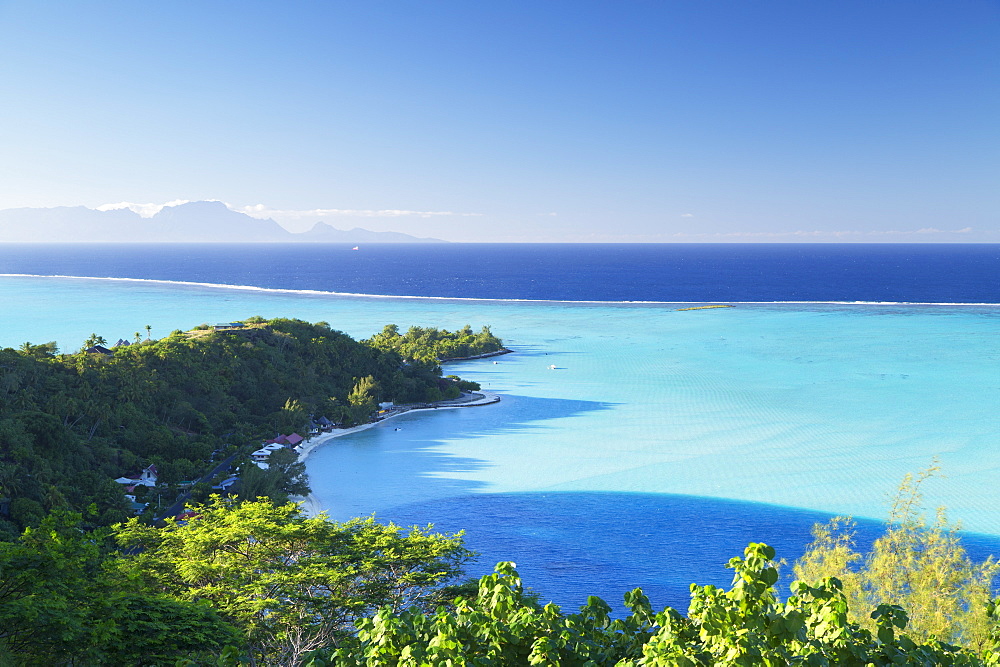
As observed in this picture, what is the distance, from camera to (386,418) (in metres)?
41.3

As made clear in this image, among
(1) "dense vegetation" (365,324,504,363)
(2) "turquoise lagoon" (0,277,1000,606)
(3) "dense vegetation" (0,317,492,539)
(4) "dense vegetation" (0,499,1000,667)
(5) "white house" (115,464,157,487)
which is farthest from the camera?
(1) "dense vegetation" (365,324,504,363)

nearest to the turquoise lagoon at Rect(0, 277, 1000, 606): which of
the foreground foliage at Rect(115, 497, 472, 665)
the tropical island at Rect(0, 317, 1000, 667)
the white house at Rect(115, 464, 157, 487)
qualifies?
the tropical island at Rect(0, 317, 1000, 667)

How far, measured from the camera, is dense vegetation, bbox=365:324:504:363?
191 feet

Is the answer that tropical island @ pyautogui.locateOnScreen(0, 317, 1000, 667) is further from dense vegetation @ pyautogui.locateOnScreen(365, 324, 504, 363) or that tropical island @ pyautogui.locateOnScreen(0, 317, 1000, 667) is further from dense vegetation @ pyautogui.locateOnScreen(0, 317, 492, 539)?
dense vegetation @ pyautogui.locateOnScreen(365, 324, 504, 363)

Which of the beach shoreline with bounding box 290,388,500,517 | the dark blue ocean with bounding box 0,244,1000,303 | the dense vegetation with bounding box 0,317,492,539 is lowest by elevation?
the beach shoreline with bounding box 290,388,500,517

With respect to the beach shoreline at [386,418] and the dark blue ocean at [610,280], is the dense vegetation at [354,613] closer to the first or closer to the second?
the beach shoreline at [386,418]

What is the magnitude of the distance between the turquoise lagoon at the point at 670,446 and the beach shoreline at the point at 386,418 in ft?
2.05

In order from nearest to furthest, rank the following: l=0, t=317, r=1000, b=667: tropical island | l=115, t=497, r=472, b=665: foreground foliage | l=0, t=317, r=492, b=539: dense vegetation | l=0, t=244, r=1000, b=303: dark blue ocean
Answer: l=0, t=317, r=1000, b=667: tropical island
l=115, t=497, r=472, b=665: foreground foliage
l=0, t=317, r=492, b=539: dense vegetation
l=0, t=244, r=1000, b=303: dark blue ocean

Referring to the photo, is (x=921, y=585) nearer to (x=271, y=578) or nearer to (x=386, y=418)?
(x=271, y=578)

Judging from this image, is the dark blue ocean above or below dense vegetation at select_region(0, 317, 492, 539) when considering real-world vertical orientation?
above

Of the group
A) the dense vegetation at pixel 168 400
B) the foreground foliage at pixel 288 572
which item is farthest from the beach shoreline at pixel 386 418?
the foreground foliage at pixel 288 572

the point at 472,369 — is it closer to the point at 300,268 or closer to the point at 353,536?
the point at 353,536

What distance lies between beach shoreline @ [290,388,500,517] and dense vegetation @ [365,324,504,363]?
10578 millimetres

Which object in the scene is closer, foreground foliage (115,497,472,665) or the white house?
foreground foliage (115,497,472,665)
